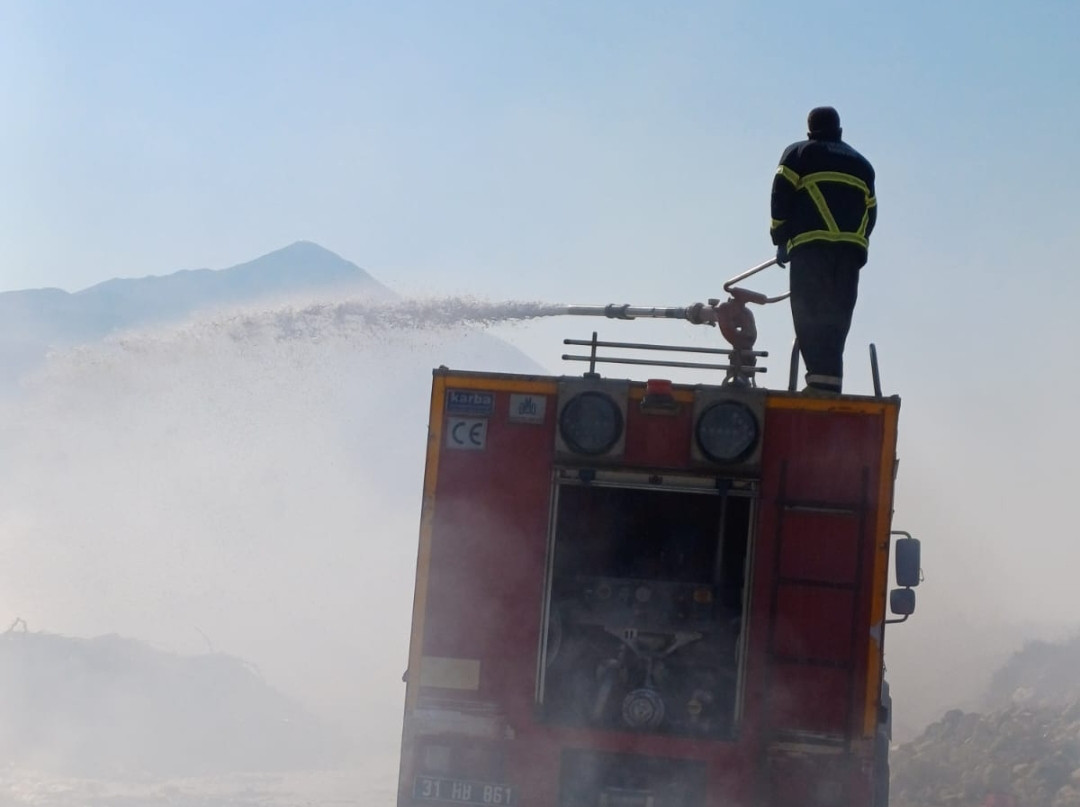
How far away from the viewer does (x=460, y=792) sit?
6.64 metres

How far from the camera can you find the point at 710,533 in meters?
7.51

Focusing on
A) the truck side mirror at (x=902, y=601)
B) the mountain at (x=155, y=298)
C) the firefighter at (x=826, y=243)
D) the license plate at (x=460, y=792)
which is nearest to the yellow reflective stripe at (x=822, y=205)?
the firefighter at (x=826, y=243)

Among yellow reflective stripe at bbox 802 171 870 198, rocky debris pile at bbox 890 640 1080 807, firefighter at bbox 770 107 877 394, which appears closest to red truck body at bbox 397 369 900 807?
firefighter at bbox 770 107 877 394

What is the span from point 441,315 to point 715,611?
7.12 metres

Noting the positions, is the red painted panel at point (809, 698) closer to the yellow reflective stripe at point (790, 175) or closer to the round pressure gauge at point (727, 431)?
the round pressure gauge at point (727, 431)

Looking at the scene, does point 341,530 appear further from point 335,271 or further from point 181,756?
point 335,271

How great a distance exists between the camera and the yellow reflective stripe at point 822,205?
323 inches

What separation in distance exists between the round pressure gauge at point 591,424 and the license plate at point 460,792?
1555 millimetres

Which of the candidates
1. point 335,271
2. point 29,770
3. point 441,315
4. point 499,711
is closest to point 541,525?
point 499,711

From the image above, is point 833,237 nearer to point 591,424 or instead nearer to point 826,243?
point 826,243

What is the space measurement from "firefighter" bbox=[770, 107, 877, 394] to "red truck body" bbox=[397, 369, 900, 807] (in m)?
1.56

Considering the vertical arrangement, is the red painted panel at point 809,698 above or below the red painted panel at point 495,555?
below

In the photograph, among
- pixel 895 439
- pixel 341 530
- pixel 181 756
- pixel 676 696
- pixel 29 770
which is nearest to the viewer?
pixel 895 439

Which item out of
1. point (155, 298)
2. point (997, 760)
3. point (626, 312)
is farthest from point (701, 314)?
point (155, 298)
